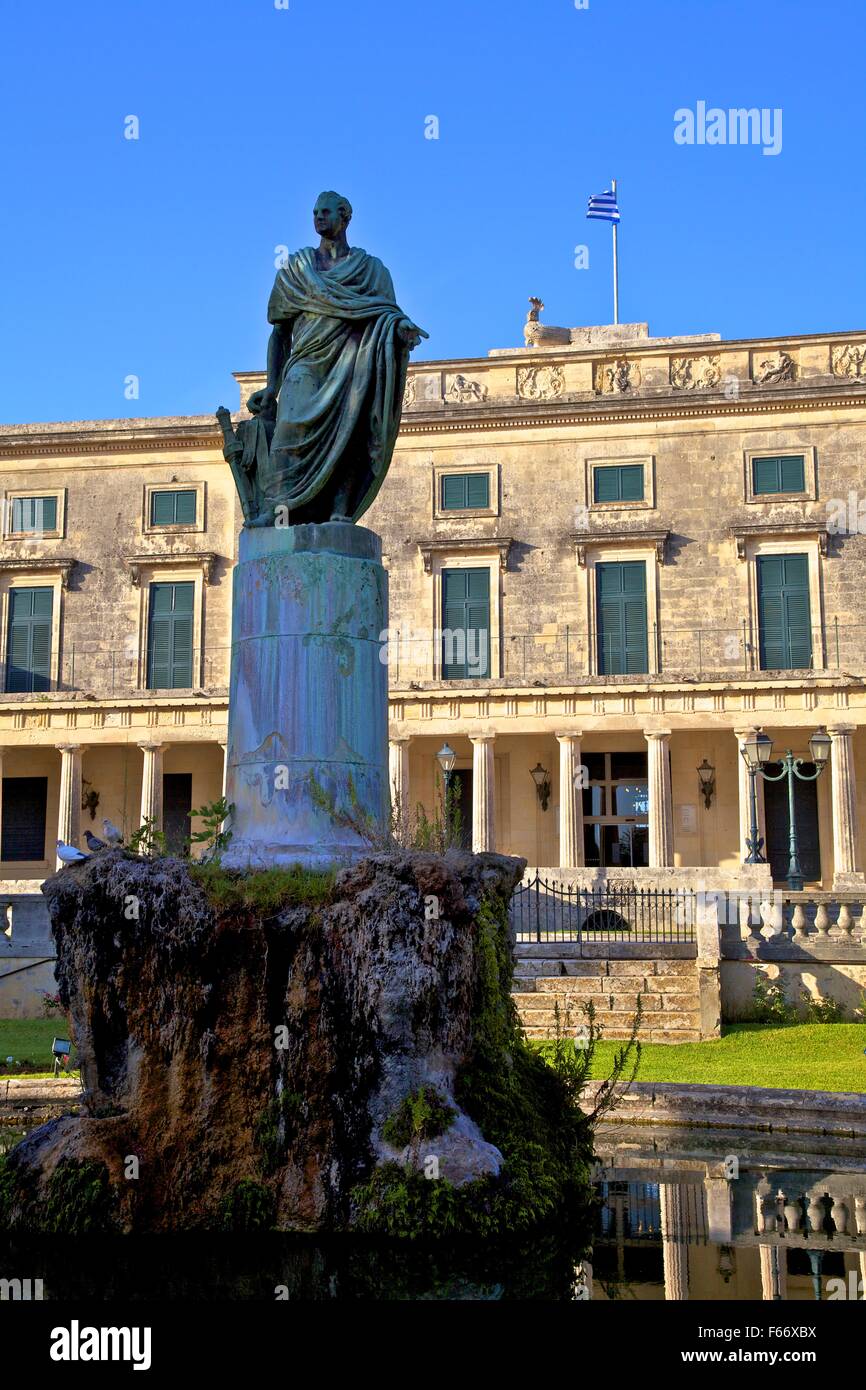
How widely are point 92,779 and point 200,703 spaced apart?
4374 millimetres

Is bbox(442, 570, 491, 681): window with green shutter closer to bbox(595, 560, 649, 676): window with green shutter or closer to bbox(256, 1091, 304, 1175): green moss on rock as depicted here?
bbox(595, 560, 649, 676): window with green shutter

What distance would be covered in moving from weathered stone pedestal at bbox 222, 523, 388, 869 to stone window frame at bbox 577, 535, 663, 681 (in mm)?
25936

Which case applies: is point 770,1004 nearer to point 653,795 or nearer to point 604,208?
point 653,795

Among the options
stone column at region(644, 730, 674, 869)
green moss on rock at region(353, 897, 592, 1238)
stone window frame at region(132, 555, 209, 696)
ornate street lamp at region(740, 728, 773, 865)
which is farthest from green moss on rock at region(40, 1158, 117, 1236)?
stone window frame at region(132, 555, 209, 696)

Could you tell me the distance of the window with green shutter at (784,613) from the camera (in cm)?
3356

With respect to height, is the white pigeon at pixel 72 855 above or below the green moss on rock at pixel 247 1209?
above

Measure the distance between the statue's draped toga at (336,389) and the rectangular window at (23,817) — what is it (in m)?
29.6

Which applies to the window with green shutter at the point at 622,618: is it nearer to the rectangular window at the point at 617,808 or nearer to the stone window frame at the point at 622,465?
the stone window frame at the point at 622,465

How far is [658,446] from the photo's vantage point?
35.3 m

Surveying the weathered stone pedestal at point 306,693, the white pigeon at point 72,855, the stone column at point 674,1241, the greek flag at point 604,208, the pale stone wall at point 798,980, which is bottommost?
the stone column at point 674,1241

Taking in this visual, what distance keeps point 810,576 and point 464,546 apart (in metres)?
8.18

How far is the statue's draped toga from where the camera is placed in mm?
8727

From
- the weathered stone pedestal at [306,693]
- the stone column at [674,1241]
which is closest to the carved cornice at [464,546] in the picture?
the weathered stone pedestal at [306,693]

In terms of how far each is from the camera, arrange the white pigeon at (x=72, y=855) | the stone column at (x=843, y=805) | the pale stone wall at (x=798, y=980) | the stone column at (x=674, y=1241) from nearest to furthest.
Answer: the stone column at (x=674, y=1241)
the white pigeon at (x=72, y=855)
the pale stone wall at (x=798, y=980)
the stone column at (x=843, y=805)
